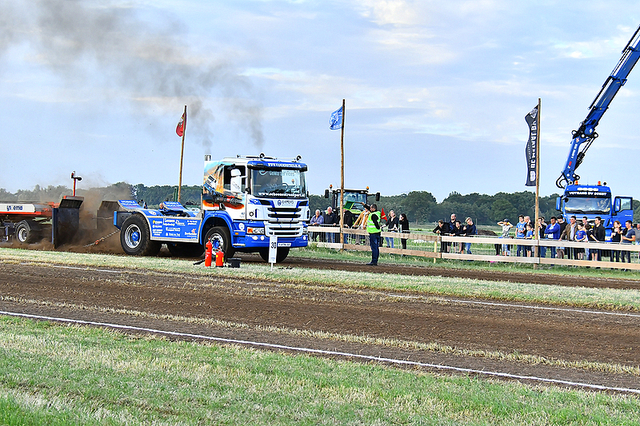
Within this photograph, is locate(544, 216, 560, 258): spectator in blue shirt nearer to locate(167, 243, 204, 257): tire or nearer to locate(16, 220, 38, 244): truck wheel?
locate(167, 243, 204, 257): tire

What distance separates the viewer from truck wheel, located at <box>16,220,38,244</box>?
2653 cm

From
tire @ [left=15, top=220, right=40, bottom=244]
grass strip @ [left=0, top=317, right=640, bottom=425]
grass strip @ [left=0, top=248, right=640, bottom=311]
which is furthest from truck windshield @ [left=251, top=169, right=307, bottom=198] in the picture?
grass strip @ [left=0, top=317, right=640, bottom=425]

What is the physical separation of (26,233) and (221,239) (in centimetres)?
1023

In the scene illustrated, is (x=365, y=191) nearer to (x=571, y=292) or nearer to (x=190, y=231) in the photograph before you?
(x=190, y=231)

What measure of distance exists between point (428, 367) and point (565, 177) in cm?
3171

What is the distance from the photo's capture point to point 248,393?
6.12 metres

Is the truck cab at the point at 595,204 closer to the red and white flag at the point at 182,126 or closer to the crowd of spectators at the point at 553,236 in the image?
the crowd of spectators at the point at 553,236

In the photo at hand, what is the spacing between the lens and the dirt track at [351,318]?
8.66 m

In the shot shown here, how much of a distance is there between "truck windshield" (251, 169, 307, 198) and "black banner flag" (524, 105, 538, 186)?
890 cm

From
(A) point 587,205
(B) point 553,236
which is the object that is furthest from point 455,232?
(A) point 587,205

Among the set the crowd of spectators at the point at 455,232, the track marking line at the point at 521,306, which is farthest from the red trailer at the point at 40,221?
the track marking line at the point at 521,306

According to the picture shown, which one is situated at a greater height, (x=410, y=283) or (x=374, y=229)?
(x=374, y=229)

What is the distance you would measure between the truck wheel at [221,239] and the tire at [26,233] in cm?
929

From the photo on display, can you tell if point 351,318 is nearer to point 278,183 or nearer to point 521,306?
point 521,306
